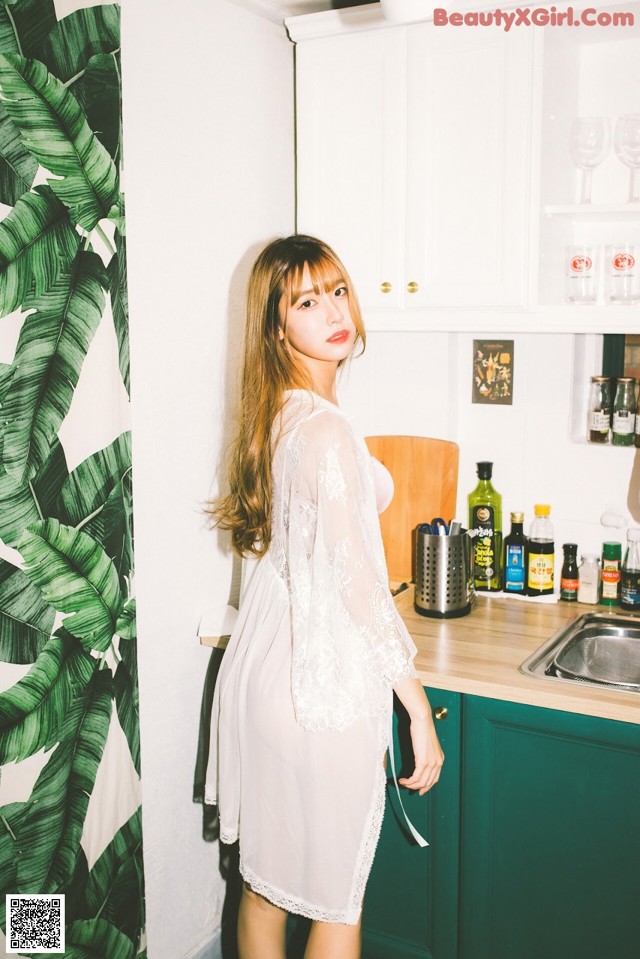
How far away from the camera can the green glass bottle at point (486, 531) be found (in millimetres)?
2422

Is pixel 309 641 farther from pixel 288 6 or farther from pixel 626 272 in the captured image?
pixel 288 6

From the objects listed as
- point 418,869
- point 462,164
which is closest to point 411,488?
point 462,164

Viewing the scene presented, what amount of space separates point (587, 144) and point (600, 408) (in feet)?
2.12

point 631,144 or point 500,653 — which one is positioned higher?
point 631,144

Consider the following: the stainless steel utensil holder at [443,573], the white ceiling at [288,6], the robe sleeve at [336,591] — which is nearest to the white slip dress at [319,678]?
the robe sleeve at [336,591]

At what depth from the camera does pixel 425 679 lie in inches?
75.7

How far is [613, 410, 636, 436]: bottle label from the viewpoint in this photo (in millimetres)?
2244

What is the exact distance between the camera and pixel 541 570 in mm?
2367

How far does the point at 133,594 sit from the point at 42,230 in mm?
755

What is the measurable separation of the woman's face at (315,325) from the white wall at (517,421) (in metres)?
0.61

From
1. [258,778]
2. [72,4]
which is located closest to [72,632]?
[258,778]

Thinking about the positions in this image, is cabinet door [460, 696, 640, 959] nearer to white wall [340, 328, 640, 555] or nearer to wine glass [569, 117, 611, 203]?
white wall [340, 328, 640, 555]

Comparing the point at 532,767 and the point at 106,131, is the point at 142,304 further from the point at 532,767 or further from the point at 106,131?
the point at 532,767

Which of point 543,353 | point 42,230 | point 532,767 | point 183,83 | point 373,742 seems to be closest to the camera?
point 42,230
